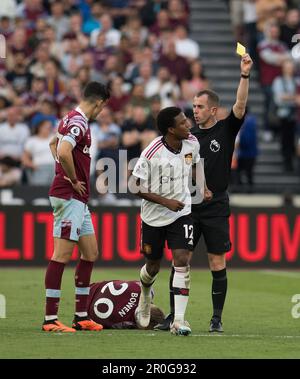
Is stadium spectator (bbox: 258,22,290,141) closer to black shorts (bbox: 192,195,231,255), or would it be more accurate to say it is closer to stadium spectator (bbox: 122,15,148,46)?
stadium spectator (bbox: 122,15,148,46)

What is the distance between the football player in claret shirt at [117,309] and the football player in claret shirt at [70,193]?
0.39 m

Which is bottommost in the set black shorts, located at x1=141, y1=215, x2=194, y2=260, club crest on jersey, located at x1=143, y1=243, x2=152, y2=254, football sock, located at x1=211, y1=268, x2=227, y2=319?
football sock, located at x1=211, y1=268, x2=227, y2=319

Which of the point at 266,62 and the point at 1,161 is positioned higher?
the point at 266,62

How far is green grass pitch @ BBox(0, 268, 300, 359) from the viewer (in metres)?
10.3

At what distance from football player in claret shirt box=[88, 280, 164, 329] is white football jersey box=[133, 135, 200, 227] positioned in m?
0.99

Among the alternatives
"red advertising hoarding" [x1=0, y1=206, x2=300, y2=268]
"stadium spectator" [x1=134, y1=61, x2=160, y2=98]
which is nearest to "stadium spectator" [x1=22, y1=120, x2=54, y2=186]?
"red advertising hoarding" [x1=0, y1=206, x2=300, y2=268]

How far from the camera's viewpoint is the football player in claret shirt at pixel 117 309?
1244 cm

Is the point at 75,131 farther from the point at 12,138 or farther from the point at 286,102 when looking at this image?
the point at 286,102

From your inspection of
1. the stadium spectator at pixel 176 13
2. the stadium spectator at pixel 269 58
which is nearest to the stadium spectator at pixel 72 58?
the stadium spectator at pixel 176 13

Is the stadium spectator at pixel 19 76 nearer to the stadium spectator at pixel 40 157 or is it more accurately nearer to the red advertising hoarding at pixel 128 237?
the stadium spectator at pixel 40 157
